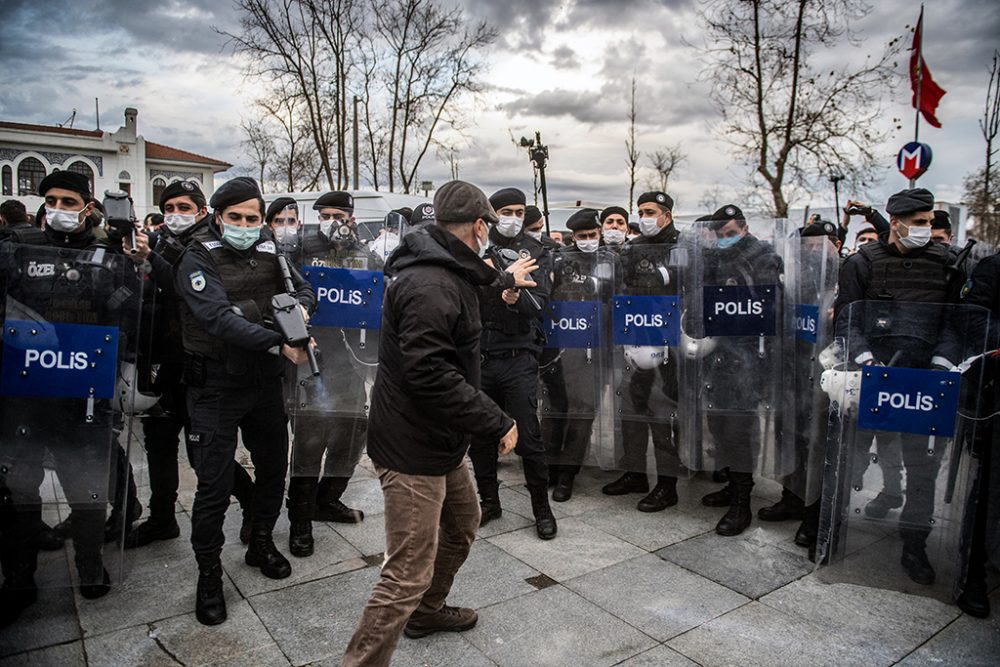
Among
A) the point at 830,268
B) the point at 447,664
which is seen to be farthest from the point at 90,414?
the point at 830,268

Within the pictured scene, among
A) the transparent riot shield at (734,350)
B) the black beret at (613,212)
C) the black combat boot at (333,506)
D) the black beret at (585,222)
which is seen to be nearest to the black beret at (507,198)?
the black beret at (585,222)

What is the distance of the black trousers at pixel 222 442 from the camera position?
3402mm

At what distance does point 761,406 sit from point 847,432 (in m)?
0.77

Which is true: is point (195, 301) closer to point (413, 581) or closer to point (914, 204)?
point (413, 581)

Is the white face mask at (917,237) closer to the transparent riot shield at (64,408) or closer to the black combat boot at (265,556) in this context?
the black combat boot at (265,556)

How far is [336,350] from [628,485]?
7.90 feet

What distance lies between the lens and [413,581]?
2.64m

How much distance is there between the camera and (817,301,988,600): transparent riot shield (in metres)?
3.47

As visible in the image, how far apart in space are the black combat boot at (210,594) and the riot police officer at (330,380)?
78 cm

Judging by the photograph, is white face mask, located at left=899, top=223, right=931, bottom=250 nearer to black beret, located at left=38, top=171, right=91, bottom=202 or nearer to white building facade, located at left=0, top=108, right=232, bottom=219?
black beret, located at left=38, top=171, right=91, bottom=202

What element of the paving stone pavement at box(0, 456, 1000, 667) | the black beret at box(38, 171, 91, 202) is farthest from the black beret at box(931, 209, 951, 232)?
the black beret at box(38, 171, 91, 202)

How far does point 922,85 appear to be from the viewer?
12875 mm

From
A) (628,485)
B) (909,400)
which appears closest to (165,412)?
(628,485)

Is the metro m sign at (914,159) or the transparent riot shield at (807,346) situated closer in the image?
the transparent riot shield at (807,346)
